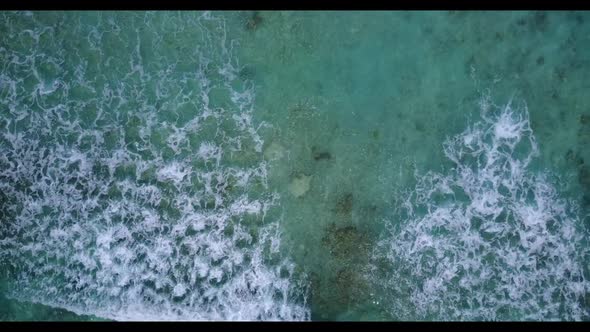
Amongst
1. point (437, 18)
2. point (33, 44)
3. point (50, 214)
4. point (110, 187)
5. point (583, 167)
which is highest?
point (437, 18)

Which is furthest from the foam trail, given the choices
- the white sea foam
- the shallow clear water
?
the white sea foam

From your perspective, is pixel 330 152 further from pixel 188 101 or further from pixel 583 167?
pixel 583 167

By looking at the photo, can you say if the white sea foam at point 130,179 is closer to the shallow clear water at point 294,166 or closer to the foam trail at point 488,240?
the shallow clear water at point 294,166

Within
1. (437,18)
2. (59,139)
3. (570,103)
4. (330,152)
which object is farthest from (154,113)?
(570,103)

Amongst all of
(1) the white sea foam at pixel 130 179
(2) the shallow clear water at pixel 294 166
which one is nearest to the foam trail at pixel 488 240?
(2) the shallow clear water at pixel 294 166

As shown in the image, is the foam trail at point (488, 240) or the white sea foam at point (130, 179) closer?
the foam trail at point (488, 240)

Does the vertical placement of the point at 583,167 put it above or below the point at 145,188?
above

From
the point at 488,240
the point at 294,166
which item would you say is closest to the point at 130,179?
the point at 294,166
